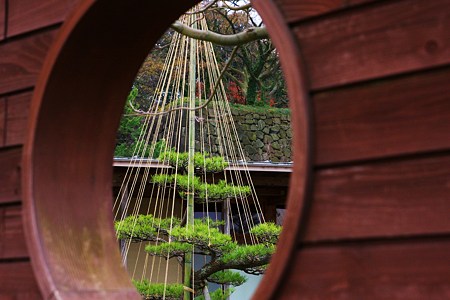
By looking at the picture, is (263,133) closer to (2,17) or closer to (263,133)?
(263,133)

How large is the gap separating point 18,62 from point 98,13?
0.25 metres

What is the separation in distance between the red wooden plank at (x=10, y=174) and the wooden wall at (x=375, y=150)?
62 cm

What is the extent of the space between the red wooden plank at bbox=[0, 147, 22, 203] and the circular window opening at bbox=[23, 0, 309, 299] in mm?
54

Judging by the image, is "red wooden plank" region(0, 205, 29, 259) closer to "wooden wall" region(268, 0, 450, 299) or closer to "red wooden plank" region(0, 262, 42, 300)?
"red wooden plank" region(0, 262, 42, 300)

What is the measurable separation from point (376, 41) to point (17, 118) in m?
0.75

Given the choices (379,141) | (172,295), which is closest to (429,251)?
(379,141)

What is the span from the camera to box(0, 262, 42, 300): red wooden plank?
1.25 metres

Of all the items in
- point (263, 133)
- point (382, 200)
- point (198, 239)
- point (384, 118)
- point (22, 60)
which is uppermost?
point (263, 133)

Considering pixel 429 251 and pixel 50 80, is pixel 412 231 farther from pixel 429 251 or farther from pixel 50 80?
pixel 50 80

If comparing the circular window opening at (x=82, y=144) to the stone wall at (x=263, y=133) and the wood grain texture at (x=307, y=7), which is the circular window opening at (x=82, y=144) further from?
the stone wall at (x=263, y=133)

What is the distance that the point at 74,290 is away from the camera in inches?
48.2

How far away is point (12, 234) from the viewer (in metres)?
1.31

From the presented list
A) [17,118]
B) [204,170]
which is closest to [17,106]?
[17,118]

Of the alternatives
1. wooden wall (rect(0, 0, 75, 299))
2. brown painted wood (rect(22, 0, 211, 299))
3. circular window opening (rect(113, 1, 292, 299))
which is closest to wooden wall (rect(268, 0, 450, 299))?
brown painted wood (rect(22, 0, 211, 299))
